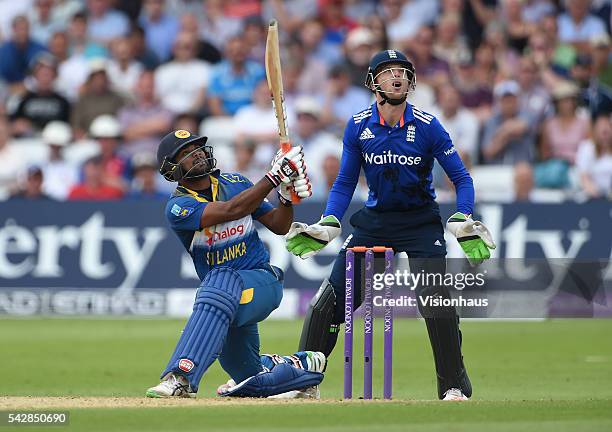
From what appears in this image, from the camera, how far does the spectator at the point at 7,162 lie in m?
16.4

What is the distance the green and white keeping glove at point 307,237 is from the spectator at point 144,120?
8836mm

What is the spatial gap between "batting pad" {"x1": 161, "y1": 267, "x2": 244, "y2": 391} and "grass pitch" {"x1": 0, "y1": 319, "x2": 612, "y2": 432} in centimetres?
21

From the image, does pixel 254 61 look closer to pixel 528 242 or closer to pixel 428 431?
pixel 528 242

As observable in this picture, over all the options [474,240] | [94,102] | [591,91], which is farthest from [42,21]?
[474,240]

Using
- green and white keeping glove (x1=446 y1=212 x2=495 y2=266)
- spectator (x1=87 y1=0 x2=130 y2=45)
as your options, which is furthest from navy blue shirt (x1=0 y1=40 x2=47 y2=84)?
green and white keeping glove (x1=446 y1=212 x2=495 y2=266)

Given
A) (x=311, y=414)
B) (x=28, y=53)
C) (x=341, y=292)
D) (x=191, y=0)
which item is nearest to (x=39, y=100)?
(x=28, y=53)

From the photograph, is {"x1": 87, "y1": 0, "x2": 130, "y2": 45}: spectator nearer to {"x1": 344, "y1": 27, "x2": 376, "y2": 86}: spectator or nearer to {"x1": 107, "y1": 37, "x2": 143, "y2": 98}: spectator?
{"x1": 107, "y1": 37, "x2": 143, "y2": 98}: spectator

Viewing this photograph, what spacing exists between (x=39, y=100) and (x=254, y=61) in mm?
2938

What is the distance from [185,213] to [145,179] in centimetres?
800

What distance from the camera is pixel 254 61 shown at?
17078 millimetres

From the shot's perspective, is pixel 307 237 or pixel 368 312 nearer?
pixel 368 312

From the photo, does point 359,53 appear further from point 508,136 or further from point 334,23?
point 508,136

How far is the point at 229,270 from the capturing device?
304 inches

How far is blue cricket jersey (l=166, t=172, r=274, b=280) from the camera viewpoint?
25.1 feet
